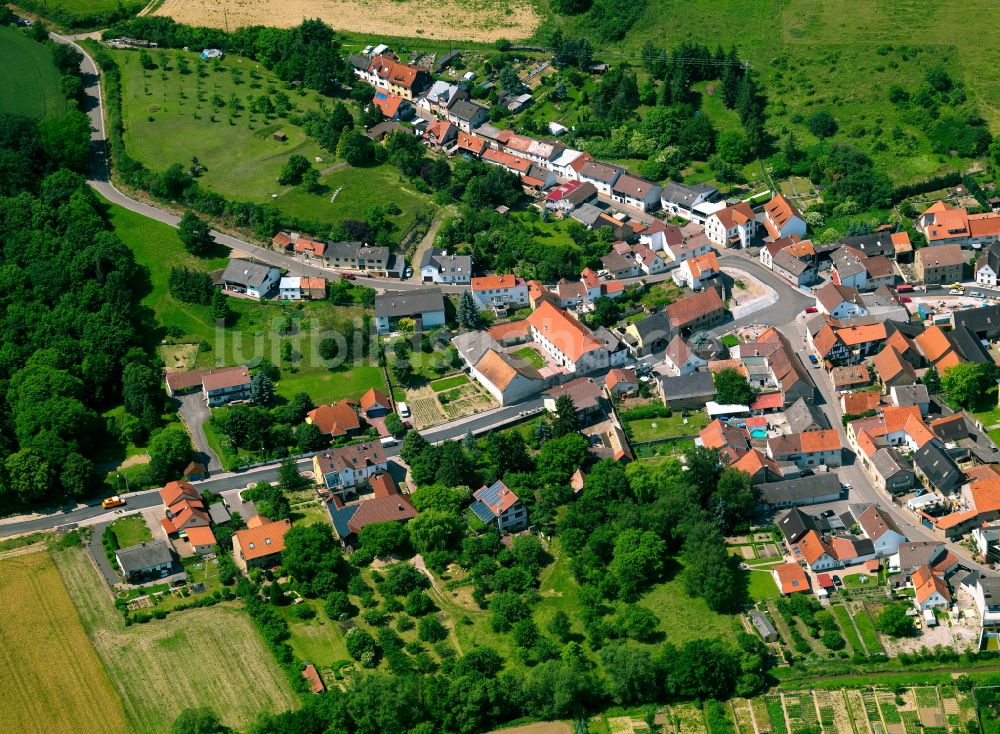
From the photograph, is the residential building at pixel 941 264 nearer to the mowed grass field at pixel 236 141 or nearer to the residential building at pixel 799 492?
the residential building at pixel 799 492

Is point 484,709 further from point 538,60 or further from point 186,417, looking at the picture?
point 538,60

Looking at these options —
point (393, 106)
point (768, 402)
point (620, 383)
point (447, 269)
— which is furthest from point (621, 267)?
point (393, 106)

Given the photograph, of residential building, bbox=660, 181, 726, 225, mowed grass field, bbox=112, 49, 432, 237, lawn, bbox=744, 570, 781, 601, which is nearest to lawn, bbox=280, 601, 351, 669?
lawn, bbox=744, 570, 781, 601

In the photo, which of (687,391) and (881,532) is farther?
(687,391)

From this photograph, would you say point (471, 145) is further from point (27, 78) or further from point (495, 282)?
point (27, 78)

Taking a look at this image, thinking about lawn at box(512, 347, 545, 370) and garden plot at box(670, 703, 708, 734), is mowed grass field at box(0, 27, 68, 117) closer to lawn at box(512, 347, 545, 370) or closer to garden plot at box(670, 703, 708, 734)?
lawn at box(512, 347, 545, 370)
